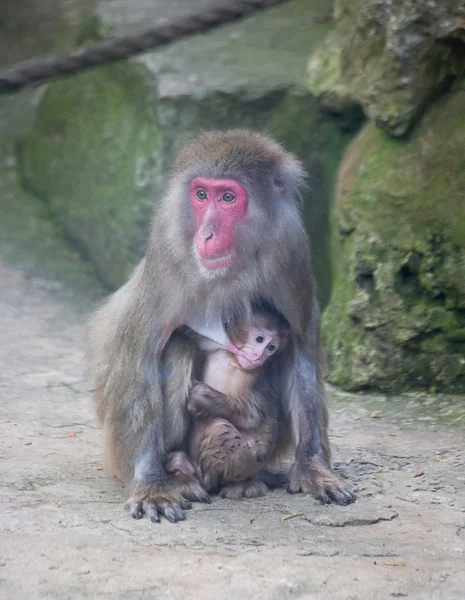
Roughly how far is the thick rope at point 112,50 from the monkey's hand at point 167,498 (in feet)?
8.39

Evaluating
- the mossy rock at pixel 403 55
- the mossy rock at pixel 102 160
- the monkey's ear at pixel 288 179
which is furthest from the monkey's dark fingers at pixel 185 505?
the mossy rock at pixel 102 160

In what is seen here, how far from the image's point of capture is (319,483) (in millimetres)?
5582

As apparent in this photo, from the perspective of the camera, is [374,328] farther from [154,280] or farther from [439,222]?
[154,280]

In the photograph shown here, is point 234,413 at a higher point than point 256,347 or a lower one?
lower

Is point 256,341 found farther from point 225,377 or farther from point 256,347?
point 225,377

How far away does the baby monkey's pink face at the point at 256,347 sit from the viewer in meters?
5.50

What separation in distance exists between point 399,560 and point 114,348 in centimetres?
194

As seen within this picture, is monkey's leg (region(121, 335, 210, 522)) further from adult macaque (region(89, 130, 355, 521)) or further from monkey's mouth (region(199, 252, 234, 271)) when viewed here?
monkey's mouth (region(199, 252, 234, 271))

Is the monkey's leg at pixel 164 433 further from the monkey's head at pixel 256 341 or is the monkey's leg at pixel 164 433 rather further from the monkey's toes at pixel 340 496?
the monkey's toes at pixel 340 496

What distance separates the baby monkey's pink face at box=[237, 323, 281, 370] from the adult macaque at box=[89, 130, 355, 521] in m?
0.10

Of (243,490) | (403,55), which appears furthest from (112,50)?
(403,55)

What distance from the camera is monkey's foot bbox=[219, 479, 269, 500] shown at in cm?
555

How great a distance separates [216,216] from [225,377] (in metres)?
0.85

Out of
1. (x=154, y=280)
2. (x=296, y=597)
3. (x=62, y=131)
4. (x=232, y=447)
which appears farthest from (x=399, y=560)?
(x=62, y=131)
